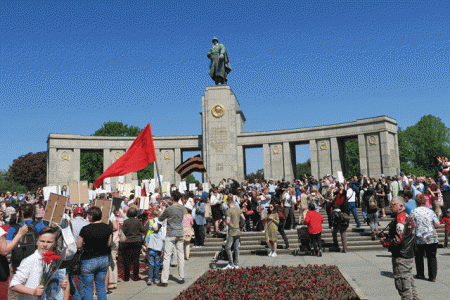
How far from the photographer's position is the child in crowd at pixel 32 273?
3.59 metres

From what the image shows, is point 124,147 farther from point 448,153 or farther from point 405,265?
point 448,153

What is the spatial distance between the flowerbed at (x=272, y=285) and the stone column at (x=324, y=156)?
30665 millimetres

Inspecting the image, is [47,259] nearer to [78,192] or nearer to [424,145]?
[78,192]

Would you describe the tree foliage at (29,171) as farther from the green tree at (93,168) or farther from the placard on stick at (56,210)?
the placard on stick at (56,210)

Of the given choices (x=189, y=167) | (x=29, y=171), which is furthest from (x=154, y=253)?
(x=29, y=171)

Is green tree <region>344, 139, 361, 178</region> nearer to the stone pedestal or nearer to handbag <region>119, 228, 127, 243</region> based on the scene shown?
the stone pedestal

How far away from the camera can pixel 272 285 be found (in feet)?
26.5

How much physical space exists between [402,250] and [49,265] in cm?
525

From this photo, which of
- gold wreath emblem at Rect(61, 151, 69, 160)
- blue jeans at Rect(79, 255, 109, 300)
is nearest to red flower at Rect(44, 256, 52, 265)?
blue jeans at Rect(79, 255, 109, 300)

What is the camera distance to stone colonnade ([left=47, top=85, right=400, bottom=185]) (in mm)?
36969

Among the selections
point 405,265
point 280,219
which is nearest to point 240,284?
point 405,265

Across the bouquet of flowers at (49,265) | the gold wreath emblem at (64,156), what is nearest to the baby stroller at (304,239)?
the bouquet of flowers at (49,265)

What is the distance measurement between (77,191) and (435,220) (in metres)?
10.3

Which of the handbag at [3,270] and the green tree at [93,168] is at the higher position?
the green tree at [93,168]
